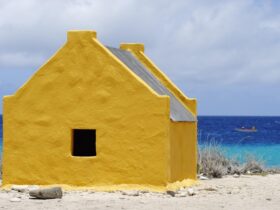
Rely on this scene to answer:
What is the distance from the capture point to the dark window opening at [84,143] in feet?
72.0

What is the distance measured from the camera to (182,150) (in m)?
21.0

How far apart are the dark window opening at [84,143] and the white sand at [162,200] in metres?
2.90

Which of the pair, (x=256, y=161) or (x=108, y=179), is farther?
(x=256, y=161)

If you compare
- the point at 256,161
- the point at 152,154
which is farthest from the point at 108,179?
the point at 256,161

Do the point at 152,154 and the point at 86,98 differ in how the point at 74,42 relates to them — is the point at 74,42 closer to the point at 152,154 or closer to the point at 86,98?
the point at 86,98

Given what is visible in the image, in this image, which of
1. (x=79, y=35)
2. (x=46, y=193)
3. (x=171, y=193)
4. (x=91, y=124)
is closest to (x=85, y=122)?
(x=91, y=124)

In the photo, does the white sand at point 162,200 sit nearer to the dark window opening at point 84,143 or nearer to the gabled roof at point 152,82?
the gabled roof at point 152,82

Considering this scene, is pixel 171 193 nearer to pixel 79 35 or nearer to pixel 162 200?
pixel 162 200

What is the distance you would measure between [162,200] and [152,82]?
415cm

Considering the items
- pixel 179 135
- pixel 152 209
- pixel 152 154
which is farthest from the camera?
pixel 179 135

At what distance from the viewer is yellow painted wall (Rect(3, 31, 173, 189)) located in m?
19.2

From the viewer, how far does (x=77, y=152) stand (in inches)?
874

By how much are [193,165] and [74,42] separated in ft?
15.8

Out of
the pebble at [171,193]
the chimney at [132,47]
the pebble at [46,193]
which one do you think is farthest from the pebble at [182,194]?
the chimney at [132,47]
